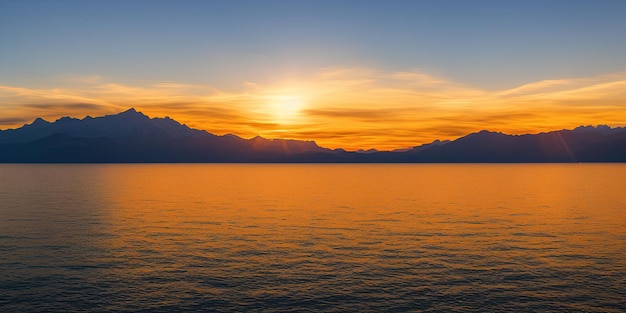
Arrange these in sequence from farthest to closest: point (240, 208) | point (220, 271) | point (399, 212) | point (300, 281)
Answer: point (240, 208) < point (399, 212) < point (220, 271) < point (300, 281)

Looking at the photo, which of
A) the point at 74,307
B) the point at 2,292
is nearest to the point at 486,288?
the point at 74,307

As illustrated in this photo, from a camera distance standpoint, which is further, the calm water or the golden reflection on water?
the golden reflection on water

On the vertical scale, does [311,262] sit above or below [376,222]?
below

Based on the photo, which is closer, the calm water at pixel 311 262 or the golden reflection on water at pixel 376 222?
the calm water at pixel 311 262

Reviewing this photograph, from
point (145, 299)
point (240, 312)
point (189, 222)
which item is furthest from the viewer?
point (189, 222)

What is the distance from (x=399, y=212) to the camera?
9762 cm

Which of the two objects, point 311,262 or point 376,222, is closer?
point 311,262

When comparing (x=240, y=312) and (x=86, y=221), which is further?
(x=86, y=221)

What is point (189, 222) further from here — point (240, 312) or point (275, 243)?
point (240, 312)

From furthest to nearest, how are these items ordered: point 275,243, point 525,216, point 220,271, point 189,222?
point 525,216, point 189,222, point 275,243, point 220,271

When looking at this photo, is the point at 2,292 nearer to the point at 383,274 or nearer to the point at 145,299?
the point at 145,299

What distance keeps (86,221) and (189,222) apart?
17.0 metres

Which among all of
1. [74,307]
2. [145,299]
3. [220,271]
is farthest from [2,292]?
[220,271]

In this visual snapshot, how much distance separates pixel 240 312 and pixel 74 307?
12.3 m
